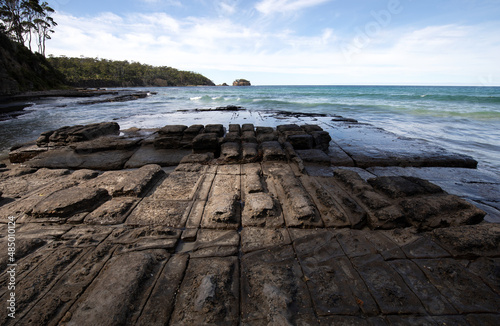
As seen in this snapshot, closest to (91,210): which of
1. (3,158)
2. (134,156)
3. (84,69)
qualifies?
(134,156)

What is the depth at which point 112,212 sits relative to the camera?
263 centimetres

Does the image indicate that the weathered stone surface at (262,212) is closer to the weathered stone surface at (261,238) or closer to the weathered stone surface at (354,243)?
the weathered stone surface at (261,238)

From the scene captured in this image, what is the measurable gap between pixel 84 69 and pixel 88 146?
270ft

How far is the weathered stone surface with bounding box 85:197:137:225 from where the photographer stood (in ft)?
8.30

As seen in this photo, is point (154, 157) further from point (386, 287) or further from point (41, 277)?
point (386, 287)

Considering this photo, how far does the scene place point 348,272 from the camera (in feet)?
5.94

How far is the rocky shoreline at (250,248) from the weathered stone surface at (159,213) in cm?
2

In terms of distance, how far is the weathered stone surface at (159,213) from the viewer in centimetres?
252

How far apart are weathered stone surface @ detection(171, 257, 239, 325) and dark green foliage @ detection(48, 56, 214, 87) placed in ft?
237

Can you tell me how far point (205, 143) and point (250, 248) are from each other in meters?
3.51

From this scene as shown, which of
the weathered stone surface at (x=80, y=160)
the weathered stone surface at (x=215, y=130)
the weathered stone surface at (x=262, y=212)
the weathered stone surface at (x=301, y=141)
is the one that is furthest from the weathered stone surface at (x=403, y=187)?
the weathered stone surface at (x=80, y=160)

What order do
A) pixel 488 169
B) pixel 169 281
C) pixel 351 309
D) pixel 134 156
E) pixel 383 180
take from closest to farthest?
pixel 351 309 < pixel 169 281 < pixel 383 180 < pixel 488 169 < pixel 134 156

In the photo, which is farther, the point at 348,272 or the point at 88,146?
the point at 88,146

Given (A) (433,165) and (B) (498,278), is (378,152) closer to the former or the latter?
(A) (433,165)
